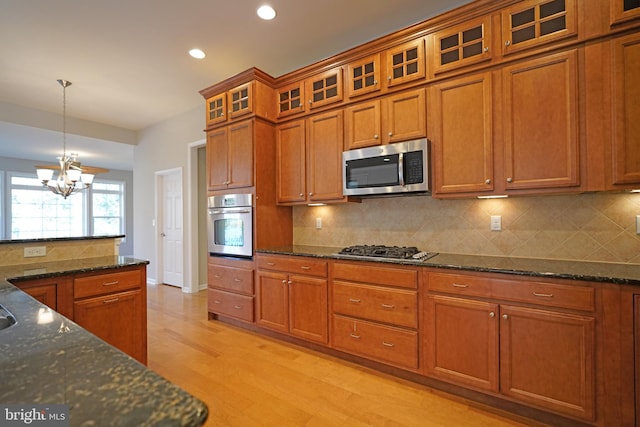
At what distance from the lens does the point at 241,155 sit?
10.8ft

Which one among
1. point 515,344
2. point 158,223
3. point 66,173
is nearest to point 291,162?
point 515,344

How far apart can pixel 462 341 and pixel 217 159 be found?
3017mm

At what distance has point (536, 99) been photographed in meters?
2.04

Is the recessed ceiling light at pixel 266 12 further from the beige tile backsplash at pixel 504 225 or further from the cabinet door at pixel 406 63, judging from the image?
the beige tile backsplash at pixel 504 225

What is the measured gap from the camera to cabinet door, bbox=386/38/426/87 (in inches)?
96.3

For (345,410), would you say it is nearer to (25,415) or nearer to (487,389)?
(487,389)

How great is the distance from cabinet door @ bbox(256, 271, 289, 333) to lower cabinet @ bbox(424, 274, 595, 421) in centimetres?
133

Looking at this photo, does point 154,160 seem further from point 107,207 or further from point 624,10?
point 624,10

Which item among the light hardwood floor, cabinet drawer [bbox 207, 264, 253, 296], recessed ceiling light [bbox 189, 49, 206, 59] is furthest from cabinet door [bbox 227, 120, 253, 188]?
the light hardwood floor

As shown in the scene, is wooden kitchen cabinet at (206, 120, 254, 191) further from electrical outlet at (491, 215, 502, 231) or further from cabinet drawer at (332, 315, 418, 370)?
electrical outlet at (491, 215, 502, 231)

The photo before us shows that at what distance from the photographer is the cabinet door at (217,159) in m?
3.46

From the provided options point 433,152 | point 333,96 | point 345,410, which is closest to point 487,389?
point 345,410

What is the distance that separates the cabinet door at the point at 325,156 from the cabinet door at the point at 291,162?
0.09m

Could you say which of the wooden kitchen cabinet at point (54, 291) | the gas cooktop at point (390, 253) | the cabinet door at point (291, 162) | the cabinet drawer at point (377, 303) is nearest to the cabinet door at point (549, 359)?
the cabinet drawer at point (377, 303)
